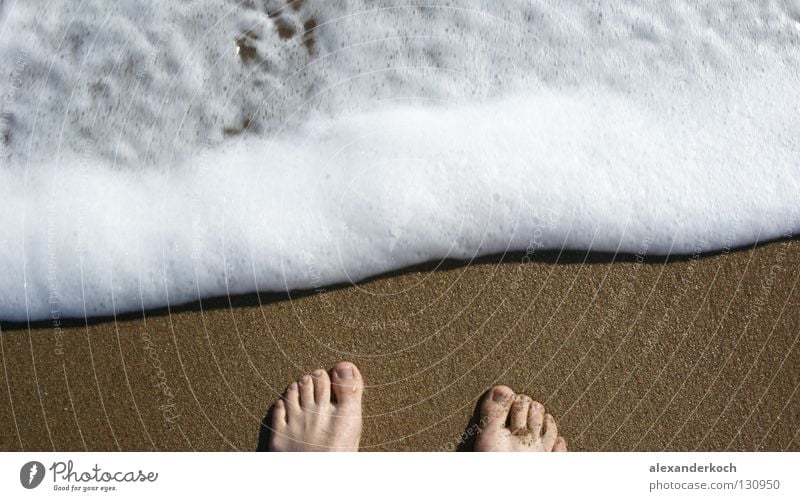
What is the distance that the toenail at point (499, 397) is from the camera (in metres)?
1.65

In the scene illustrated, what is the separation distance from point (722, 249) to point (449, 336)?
0.75 meters

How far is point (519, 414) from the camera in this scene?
165 centimetres

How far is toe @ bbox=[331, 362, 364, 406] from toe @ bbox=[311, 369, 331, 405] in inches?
0.9

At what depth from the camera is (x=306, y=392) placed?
5.47 feet

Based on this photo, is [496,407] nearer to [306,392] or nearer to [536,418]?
[536,418]

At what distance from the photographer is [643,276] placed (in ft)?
5.47

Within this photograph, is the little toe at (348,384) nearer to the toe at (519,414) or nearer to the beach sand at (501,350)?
the beach sand at (501,350)

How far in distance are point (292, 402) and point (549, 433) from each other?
0.67 meters

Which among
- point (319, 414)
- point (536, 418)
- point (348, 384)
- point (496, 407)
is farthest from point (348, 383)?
point (536, 418)

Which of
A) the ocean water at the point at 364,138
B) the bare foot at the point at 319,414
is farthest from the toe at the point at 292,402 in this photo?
the ocean water at the point at 364,138
